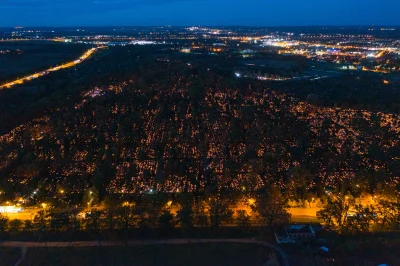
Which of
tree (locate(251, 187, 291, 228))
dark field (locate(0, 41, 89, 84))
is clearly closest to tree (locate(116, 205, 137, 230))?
tree (locate(251, 187, 291, 228))

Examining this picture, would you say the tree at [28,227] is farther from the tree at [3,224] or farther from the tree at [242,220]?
the tree at [242,220]

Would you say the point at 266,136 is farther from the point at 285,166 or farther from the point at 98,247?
the point at 98,247

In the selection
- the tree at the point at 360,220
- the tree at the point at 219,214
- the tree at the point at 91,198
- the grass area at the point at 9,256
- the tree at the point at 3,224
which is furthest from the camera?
the tree at the point at 91,198

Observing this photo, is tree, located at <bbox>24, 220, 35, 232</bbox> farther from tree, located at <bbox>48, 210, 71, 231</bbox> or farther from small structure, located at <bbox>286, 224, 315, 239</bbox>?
small structure, located at <bbox>286, 224, 315, 239</bbox>

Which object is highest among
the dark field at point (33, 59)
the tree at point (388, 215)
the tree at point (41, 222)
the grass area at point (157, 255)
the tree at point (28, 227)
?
the dark field at point (33, 59)

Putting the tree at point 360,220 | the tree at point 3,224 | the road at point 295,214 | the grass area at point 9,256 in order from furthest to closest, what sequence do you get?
the road at point 295,214
the tree at point 3,224
the tree at point 360,220
the grass area at point 9,256

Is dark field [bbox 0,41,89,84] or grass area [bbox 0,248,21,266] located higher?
dark field [bbox 0,41,89,84]

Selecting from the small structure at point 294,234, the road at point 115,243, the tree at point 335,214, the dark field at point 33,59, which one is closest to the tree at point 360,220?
the tree at point 335,214

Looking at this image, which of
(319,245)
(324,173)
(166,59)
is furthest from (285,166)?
(166,59)
